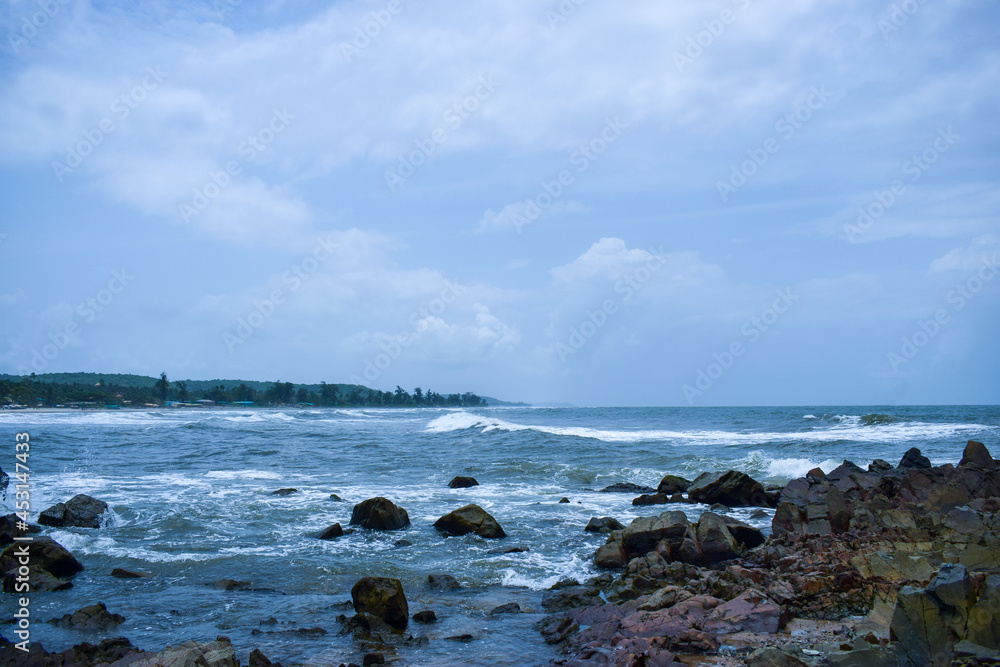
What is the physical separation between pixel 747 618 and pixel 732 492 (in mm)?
9877

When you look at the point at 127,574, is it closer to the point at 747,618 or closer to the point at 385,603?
the point at 385,603

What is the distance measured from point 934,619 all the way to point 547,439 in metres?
30.6

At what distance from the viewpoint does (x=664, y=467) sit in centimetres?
2358

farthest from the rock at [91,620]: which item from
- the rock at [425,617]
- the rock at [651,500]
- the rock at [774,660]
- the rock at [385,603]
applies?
the rock at [651,500]

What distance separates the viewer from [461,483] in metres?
19.6

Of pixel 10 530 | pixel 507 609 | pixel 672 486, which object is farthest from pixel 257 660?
pixel 672 486

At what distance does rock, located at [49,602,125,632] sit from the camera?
308 inches

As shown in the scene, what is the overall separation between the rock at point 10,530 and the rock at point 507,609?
337 inches

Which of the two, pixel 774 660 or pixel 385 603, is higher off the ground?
pixel 774 660

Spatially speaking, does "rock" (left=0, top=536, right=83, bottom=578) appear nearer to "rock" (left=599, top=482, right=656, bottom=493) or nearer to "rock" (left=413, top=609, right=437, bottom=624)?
"rock" (left=413, top=609, right=437, bottom=624)

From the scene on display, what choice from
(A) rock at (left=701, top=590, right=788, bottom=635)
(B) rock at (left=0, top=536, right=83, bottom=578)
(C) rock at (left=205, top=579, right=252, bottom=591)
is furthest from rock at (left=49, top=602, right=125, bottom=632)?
(A) rock at (left=701, top=590, right=788, bottom=635)

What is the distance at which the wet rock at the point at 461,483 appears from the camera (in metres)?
19.5

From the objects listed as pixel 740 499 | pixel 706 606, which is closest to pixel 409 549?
pixel 706 606

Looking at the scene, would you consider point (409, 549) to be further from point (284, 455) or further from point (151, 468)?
point (284, 455)
